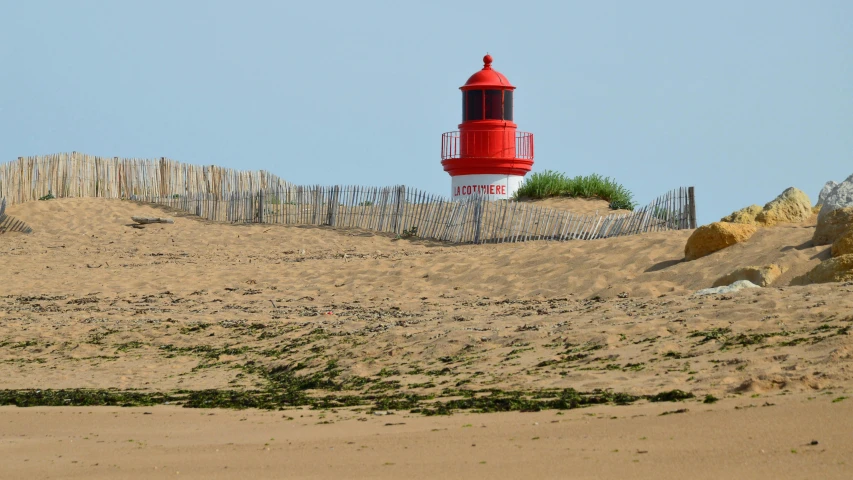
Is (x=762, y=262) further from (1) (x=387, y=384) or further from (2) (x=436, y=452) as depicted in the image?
(2) (x=436, y=452)

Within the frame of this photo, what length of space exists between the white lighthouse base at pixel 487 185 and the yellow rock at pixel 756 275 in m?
11.6

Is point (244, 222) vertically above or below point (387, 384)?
above

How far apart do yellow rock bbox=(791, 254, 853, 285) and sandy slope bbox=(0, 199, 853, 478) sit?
24.2 inches

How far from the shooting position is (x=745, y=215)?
1185cm

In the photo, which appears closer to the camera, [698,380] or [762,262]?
[698,380]

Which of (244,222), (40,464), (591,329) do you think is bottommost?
(40,464)

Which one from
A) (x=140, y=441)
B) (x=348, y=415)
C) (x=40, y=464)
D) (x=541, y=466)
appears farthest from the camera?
(x=348, y=415)

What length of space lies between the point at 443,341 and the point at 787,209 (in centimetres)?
586

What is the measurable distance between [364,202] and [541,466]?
50.8ft

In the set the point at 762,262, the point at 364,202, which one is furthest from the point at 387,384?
the point at 364,202

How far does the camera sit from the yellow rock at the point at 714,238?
439 inches

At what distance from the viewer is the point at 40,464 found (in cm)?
466

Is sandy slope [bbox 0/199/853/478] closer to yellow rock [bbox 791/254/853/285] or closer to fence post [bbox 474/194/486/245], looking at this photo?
yellow rock [bbox 791/254/853/285]

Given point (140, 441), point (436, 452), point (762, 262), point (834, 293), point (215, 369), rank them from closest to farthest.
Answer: point (436, 452)
point (140, 441)
point (834, 293)
point (215, 369)
point (762, 262)
